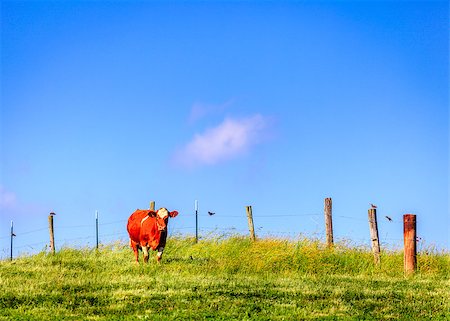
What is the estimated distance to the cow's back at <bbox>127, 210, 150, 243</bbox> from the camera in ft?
71.1

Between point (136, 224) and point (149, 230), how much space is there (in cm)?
101

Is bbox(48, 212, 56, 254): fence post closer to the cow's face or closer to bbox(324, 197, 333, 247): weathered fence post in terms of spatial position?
the cow's face

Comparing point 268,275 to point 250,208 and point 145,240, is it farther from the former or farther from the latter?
point 250,208

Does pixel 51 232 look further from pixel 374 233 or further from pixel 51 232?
pixel 374 233

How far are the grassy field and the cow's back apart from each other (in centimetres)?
96

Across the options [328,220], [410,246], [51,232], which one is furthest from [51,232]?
[410,246]

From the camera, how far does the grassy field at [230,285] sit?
12883 mm

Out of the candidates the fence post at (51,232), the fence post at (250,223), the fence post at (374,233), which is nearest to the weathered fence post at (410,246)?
the fence post at (374,233)

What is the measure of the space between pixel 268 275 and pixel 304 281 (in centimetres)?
173

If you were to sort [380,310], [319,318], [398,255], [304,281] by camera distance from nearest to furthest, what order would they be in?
[319,318], [380,310], [304,281], [398,255]

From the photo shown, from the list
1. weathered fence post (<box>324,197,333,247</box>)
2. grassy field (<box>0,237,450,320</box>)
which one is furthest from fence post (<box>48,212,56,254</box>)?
weathered fence post (<box>324,197,333,247</box>)

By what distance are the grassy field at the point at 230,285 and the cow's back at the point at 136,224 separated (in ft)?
3.16

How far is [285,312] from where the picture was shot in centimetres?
1265

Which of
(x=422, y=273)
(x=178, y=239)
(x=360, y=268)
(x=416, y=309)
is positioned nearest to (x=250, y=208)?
(x=178, y=239)
